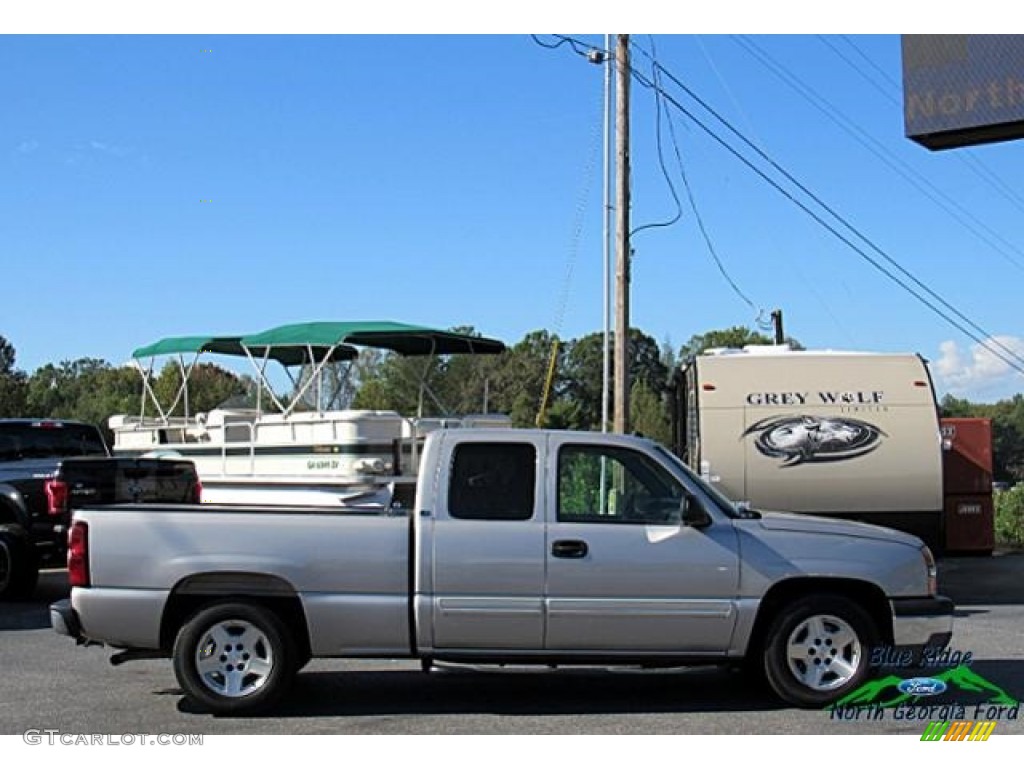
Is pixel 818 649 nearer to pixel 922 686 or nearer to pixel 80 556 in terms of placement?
pixel 922 686

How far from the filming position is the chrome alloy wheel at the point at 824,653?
779 cm

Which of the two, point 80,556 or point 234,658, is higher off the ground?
point 80,556

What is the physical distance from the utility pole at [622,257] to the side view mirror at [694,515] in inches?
407

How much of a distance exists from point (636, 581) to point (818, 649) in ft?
4.18

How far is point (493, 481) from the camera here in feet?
25.8

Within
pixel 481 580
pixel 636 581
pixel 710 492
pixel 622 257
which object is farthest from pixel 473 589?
pixel 622 257

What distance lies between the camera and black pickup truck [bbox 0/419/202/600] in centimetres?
1338

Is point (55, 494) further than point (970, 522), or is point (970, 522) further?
point (970, 522)

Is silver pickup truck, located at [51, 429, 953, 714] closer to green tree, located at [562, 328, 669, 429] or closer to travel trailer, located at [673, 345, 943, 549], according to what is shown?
travel trailer, located at [673, 345, 943, 549]

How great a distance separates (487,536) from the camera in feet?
25.2

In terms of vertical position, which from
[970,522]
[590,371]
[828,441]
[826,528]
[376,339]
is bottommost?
[970,522]
